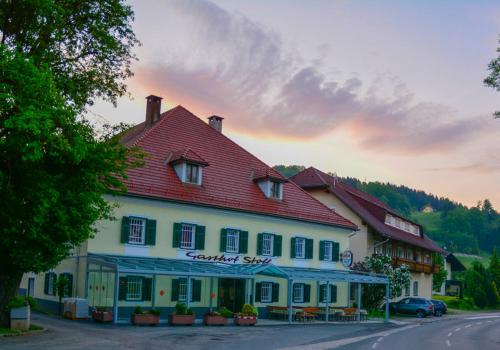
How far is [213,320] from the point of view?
2994cm

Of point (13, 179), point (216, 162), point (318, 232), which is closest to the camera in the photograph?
point (13, 179)

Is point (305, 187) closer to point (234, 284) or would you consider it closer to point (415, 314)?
point (415, 314)

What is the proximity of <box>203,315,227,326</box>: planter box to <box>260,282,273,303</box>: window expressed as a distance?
7.35 meters

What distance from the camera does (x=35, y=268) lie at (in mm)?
22156

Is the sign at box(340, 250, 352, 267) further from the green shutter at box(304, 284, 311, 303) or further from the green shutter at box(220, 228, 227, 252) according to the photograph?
the green shutter at box(220, 228, 227, 252)

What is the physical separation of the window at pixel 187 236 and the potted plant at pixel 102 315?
258 inches

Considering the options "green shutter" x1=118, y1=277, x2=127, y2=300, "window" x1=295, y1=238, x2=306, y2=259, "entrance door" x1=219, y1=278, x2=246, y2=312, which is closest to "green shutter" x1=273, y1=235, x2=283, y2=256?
"window" x1=295, y1=238, x2=306, y2=259

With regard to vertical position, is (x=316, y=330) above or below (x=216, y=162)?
below

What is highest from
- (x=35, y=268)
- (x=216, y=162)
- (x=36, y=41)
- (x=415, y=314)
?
(x=36, y=41)

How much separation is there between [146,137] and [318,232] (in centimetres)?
1389

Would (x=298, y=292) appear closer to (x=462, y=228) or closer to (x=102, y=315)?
(x=102, y=315)

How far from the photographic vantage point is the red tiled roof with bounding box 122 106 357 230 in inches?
1304

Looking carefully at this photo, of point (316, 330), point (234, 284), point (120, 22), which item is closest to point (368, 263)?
point (234, 284)

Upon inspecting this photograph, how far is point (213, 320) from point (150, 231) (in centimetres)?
568
